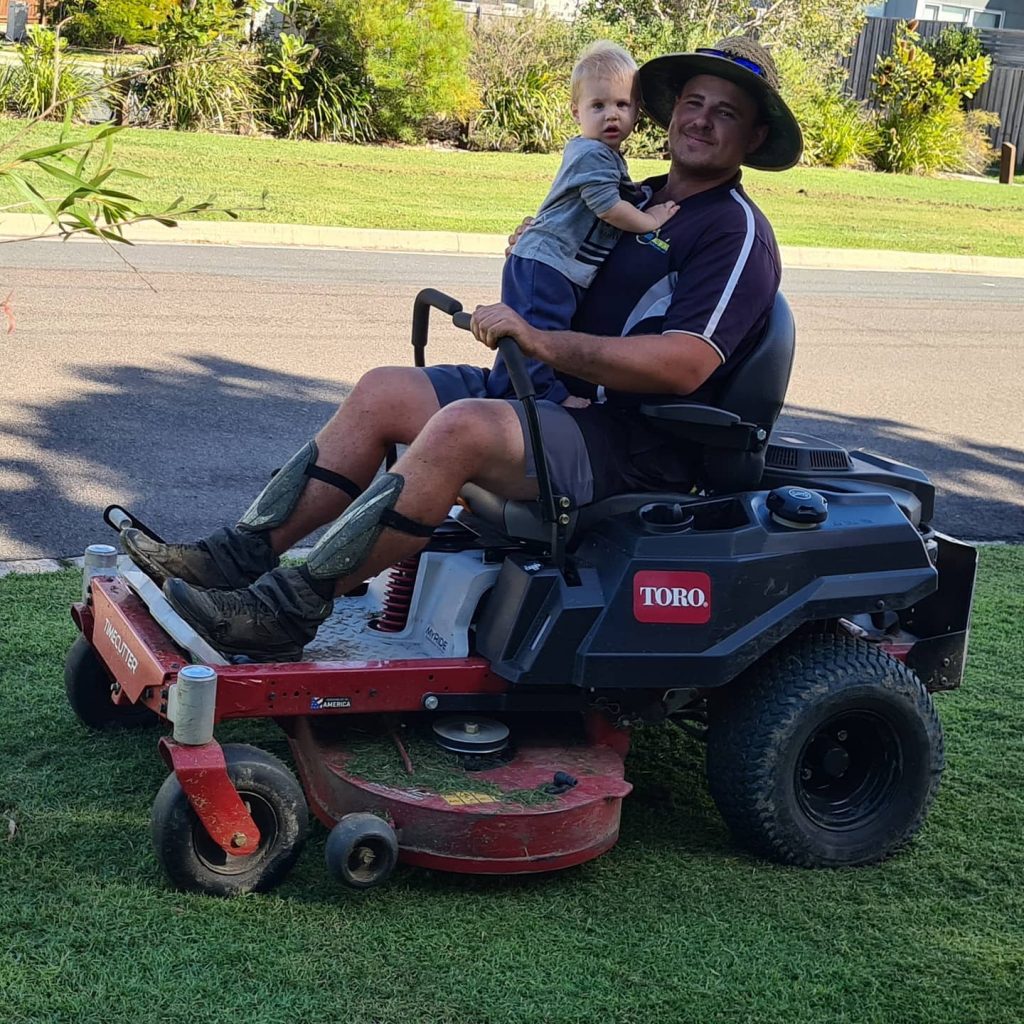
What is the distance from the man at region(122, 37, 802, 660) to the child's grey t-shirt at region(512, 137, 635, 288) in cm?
5

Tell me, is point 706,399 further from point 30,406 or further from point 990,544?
point 30,406

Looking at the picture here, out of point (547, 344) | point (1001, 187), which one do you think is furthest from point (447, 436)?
point (1001, 187)

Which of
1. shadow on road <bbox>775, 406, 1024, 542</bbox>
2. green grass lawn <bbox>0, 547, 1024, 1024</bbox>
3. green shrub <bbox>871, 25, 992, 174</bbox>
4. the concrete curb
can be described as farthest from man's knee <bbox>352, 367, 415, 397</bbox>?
green shrub <bbox>871, 25, 992, 174</bbox>

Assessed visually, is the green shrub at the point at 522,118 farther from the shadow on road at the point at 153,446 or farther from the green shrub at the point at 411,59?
the shadow on road at the point at 153,446

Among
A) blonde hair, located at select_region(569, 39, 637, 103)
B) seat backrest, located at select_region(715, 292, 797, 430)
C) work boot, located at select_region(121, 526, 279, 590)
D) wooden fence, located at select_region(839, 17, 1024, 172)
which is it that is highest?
wooden fence, located at select_region(839, 17, 1024, 172)

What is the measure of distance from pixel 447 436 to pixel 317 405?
13.0 ft

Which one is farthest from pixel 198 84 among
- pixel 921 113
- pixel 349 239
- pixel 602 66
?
pixel 602 66

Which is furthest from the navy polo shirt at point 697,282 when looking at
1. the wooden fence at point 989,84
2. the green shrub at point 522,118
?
the wooden fence at point 989,84

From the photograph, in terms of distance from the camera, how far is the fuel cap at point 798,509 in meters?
3.24

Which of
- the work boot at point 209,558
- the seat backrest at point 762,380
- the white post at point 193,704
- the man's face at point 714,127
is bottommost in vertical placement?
the white post at point 193,704

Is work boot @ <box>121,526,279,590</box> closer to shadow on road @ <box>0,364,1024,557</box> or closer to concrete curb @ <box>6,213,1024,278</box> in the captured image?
shadow on road @ <box>0,364,1024,557</box>

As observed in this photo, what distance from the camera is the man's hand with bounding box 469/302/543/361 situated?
3174 mm

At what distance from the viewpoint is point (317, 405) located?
7.08 meters

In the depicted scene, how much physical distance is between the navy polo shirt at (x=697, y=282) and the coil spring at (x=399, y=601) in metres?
0.61
